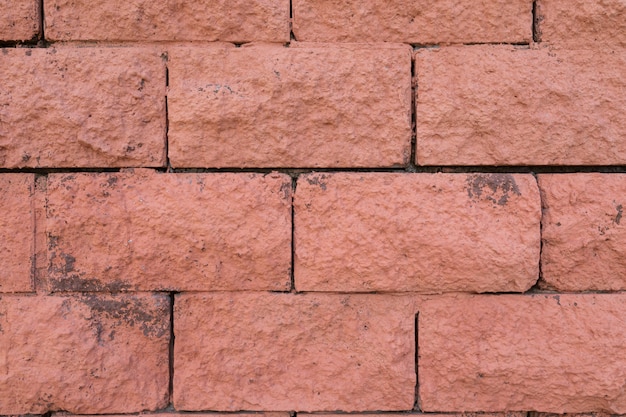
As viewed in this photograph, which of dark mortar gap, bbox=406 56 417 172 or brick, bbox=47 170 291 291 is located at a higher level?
dark mortar gap, bbox=406 56 417 172

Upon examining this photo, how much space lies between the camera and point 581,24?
1896 mm

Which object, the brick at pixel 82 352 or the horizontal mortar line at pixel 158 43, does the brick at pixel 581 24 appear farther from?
the brick at pixel 82 352

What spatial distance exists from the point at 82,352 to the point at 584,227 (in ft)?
6.64

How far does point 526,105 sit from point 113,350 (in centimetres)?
188

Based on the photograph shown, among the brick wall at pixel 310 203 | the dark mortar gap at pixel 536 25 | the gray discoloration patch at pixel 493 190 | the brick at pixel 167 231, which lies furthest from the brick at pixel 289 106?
the dark mortar gap at pixel 536 25

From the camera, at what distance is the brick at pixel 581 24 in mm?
1882

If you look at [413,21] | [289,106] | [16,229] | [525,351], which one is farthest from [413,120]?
[16,229]

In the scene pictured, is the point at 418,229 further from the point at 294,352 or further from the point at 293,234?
the point at 294,352

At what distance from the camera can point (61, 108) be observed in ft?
6.09

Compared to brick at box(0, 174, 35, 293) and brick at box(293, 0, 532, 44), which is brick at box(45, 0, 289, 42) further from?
brick at box(0, 174, 35, 293)

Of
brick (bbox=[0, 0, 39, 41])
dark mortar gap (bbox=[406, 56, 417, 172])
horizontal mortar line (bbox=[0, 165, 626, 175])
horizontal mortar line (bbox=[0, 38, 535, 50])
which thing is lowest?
horizontal mortar line (bbox=[0, 165, 626, 175])

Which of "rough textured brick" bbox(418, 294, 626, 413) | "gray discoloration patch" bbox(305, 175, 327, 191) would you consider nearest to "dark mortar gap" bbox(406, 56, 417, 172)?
"gray discoloration patch" bbox(305, 175, 327, 191)

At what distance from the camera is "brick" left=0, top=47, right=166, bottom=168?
1.86 meters

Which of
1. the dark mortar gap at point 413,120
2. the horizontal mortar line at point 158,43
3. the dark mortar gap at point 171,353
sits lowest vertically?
the dark mortar gap at point 171,353
